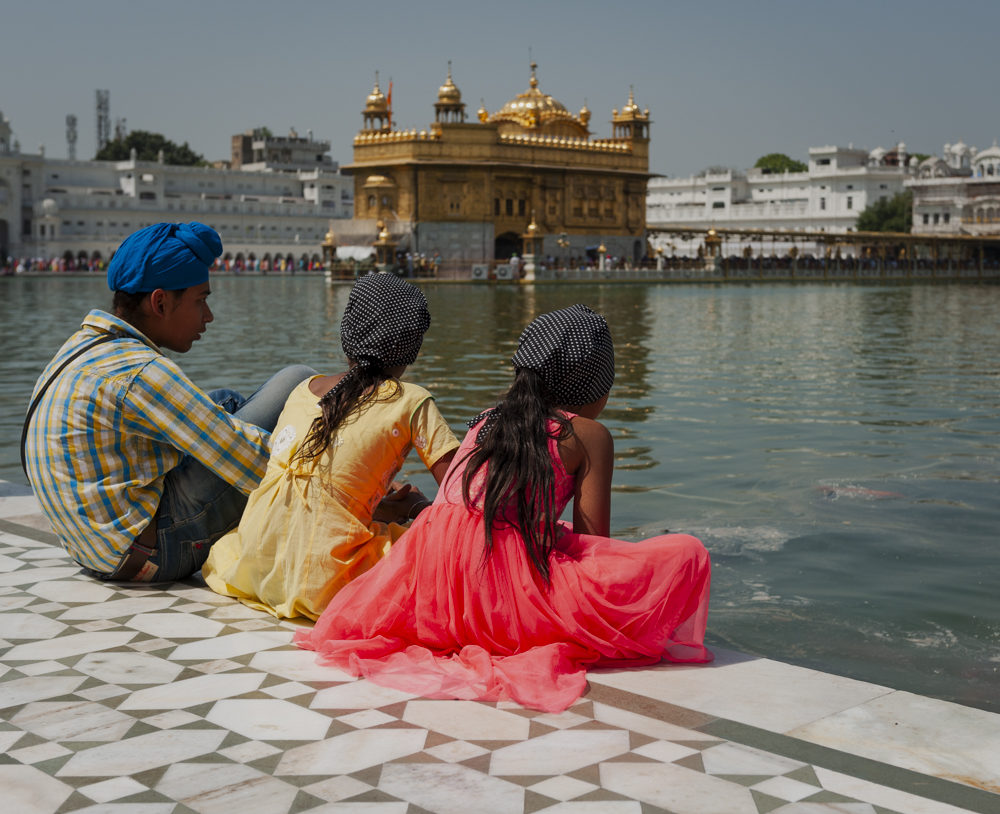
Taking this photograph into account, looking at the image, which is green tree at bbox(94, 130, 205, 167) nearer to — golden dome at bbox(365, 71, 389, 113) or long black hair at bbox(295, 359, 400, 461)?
golden dome at bbox(365, 71, 389, 113)

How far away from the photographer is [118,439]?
11.5ft

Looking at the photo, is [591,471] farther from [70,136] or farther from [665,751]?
[70,136]

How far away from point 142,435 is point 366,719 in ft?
4.47

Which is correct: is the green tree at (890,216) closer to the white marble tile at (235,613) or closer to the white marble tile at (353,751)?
the white marble tile at (235,613)

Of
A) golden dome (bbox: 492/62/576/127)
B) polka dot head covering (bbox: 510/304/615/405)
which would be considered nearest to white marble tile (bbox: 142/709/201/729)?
polka dot head covering (bbox: 510/304/615/405)

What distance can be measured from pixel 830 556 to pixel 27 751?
12.5 ft

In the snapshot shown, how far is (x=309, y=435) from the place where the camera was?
11.0 feet

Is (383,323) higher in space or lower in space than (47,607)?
higher

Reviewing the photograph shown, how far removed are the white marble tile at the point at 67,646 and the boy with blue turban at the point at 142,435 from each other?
0.46 m

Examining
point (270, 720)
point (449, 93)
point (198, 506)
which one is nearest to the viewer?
point (270, 720)

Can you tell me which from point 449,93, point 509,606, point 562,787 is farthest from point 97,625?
point 449,93

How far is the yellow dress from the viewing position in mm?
3316

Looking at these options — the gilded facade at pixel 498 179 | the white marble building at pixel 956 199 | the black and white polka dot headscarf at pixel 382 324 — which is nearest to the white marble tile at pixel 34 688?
the black and white polka dot headscarf at pixel 382 324

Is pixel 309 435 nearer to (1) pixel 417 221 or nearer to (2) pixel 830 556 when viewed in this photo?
(2) pixel 830 556
